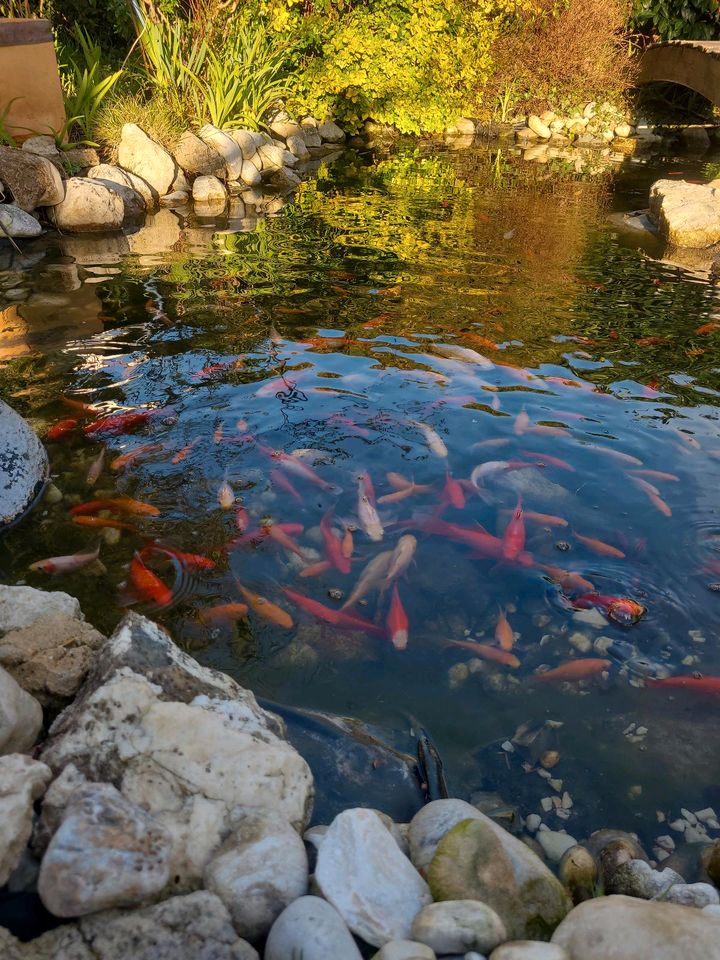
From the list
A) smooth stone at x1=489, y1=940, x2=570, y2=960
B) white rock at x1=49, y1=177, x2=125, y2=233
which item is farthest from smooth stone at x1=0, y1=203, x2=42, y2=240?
smooth stone at x1=489, y1=940, x2=570, y2=960

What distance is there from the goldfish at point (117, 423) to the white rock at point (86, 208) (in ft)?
17.0

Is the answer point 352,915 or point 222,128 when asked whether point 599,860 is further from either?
point 222,128

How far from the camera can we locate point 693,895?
2.30 meters

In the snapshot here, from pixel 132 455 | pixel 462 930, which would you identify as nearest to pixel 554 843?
pixel 462 930

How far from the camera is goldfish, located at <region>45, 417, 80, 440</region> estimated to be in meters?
4.84

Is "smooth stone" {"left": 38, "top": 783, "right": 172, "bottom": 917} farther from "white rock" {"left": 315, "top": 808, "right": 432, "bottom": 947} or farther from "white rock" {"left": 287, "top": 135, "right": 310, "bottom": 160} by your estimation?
"white rock" {"left": 287, "top": 135, "right": 310, "bottom": 160}

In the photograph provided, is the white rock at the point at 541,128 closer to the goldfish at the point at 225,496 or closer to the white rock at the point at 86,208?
the white rock at the point at 86,208

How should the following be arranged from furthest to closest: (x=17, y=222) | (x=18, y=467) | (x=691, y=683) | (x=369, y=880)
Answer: (x=17, y=222), (x=18, y=467), (x=691, y=683), (x=369, y=880)

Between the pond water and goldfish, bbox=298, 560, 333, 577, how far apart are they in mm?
23

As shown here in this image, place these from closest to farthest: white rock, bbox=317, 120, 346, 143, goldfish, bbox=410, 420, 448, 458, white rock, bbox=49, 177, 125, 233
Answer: goldfish, bbox=410, 420, 448, 458
white rock, bbox=49, 177, 125, 233
white rock, bbox=317, 120, 346, 143

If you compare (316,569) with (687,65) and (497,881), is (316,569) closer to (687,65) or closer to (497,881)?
(497,881)

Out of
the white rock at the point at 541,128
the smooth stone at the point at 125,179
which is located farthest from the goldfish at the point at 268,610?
the white rock at the point at 541,128

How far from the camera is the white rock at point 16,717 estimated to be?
226 cm

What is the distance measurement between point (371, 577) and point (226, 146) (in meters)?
9.61
